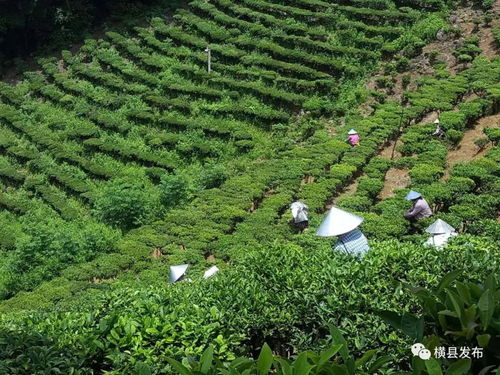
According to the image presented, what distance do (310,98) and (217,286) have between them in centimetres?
1474

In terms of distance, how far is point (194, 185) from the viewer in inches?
796

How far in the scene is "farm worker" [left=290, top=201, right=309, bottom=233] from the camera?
1619 centimetres

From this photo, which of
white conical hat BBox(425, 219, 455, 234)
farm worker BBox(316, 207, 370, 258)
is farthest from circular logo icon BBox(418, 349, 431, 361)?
white conical hat BBox(425, 219, 455, 234)

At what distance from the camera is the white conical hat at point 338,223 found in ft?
41.4

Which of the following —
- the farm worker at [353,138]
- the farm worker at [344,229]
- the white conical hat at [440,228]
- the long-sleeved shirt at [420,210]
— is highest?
the farm worker at [344,229]

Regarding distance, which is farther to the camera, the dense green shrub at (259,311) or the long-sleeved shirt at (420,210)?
the long-sleeved shirt at (420,210)

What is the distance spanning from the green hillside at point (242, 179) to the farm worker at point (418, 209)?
30 centimetres

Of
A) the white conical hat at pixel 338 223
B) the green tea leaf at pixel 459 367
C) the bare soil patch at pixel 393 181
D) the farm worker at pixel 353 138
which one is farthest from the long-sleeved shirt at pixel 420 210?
the green tea leaf at pixel 459 367

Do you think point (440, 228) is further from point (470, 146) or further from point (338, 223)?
point (470, 146)

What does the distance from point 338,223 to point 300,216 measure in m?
3.49

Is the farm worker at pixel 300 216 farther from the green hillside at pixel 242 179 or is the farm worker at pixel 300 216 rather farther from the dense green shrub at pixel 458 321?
the dense green shrub at pixel 458 321

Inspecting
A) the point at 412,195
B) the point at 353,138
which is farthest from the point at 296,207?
the point at 353,138

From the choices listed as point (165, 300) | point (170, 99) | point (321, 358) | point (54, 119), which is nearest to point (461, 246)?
point (165, 300)

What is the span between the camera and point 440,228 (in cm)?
1361
